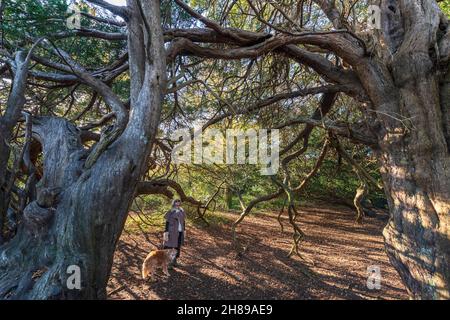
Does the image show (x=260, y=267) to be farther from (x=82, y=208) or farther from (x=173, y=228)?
(x=82, y=208)

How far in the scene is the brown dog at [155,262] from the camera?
5.19 meters

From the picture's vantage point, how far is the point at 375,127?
3.70 metres

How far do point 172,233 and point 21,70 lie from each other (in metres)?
4.06

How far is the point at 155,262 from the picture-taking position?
17.4 feet

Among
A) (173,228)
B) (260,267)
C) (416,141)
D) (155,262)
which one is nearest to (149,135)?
(416,141)

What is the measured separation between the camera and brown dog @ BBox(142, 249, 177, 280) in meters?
5.19

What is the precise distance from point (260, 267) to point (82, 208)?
4.67 metres

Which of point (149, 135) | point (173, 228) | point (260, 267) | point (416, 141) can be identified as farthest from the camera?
point (260, 267)

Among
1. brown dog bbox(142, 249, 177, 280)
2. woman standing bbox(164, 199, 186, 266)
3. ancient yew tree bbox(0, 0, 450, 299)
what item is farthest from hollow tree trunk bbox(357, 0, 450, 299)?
woman standing bbox(164, 199, 186, 266)

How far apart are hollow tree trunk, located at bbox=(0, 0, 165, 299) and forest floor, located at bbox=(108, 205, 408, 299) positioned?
1.11 meters

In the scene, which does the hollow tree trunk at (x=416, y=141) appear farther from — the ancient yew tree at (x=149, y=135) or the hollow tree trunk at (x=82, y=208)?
the hollow tree trunk at (x=82, y=208)

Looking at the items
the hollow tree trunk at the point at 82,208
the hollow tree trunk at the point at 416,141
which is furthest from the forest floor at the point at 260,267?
the hollow tree trunk at the point at 416,141
